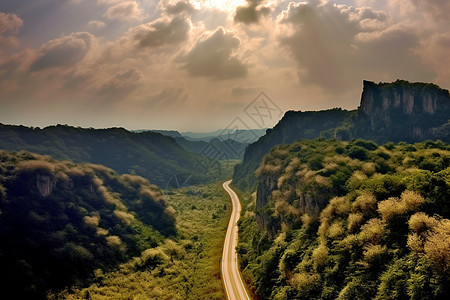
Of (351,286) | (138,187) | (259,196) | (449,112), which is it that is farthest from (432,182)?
(449,112)

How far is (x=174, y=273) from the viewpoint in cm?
6431

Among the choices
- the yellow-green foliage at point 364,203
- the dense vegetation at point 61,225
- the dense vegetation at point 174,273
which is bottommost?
the dense vegetation at point 174,273

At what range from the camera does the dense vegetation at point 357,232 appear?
101 feet

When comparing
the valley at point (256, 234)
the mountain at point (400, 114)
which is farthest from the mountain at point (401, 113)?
the valley at point (256, 234)

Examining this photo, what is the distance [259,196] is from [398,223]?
2374 inches

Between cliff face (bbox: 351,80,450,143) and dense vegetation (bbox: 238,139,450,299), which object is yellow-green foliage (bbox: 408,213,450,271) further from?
cliff face (bbox: 351,80,450,143)

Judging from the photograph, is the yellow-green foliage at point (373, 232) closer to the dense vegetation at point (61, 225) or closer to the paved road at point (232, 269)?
the paved road at point (232, 269)

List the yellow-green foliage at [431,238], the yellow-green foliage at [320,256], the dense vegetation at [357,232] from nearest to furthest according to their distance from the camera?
1. the yellow-green foliage at [431,238]
2. the dense vegetation at [357,232]
3. the yellow-green foliage at [320,256]

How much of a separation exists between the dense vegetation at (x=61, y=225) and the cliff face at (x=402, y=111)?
433 feet

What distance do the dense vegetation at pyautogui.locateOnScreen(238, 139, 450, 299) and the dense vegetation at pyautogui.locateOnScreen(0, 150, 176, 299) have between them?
35671mm

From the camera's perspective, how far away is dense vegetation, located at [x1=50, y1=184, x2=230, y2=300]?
176 feet

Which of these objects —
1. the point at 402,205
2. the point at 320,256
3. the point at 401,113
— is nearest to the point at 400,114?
the point at 401,113

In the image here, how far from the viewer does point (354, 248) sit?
129 feet

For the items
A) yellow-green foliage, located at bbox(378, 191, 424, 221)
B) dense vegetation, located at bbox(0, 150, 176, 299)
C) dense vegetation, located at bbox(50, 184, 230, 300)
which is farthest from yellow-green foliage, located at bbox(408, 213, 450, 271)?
dense vegetation, located at bbox(0, 150, 176, 299)
